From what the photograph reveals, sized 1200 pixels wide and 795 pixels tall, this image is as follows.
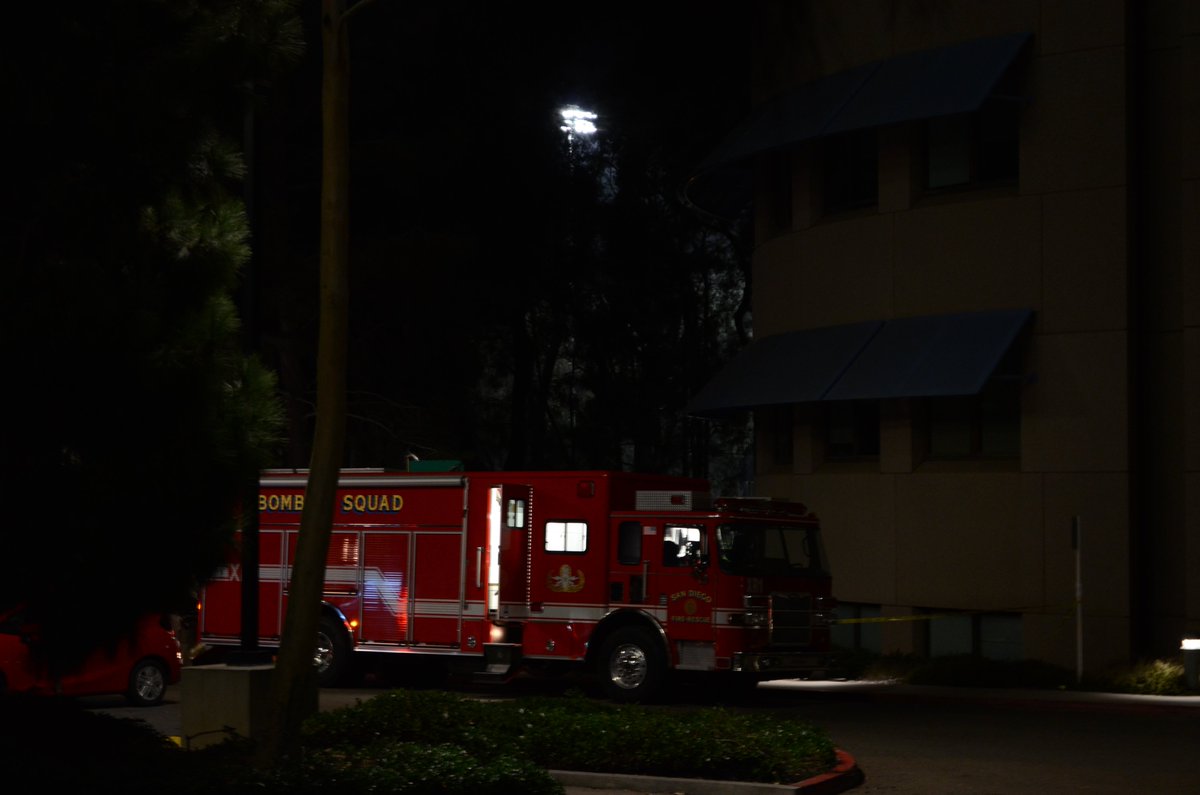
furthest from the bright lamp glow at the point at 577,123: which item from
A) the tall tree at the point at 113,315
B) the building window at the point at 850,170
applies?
the tall tree at the point at 113,315

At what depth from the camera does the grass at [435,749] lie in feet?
34.6

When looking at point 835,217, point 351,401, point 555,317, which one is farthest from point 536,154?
point 835,217

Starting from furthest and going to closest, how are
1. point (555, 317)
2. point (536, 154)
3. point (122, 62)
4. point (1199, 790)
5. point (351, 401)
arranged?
1. point (555, 317)
2. point (536, 154)
3. point (351, 401)
4. point (1199, 790)
5. point (122, 62)

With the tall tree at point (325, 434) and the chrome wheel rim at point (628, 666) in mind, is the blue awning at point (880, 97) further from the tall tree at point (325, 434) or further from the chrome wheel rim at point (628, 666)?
the tall tree at point (325, 434)

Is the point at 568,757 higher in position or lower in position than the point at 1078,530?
lower

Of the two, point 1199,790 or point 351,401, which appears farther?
point 351,401

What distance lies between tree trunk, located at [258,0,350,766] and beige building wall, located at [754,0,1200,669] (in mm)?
15156

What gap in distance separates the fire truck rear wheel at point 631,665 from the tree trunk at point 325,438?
9124 millimetres

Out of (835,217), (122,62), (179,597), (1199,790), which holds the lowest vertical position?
(1199,790)

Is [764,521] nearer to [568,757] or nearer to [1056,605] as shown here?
[1056,605]

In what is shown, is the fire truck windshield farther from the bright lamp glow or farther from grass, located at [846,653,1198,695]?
the bright lamp glow

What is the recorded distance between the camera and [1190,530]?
2398 centimetres

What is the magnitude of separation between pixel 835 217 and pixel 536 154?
2193 centimetres

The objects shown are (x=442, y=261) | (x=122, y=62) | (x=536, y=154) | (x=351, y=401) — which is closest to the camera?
(x=122, y=62)
